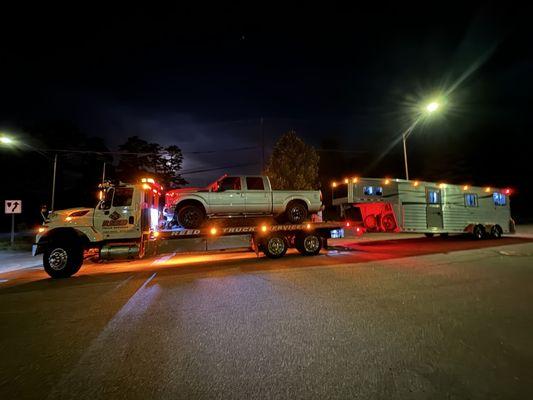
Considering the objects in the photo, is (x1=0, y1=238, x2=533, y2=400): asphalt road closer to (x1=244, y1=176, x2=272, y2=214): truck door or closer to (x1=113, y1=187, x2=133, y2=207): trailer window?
(x1=113, y1=187, x2=133, y2=207): trailer window

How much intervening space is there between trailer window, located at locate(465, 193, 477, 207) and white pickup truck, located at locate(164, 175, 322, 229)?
423 inches

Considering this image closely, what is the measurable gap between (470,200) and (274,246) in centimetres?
1303

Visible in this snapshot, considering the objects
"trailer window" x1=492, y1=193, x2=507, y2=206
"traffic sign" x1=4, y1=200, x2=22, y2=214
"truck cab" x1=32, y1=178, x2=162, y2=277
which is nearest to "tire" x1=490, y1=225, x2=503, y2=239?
"trailer window" x1=492, y1=193, x2=507, y2=206

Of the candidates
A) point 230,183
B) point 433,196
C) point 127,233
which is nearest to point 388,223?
point 433,196

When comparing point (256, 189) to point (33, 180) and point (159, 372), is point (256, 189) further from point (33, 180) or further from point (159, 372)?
point (33, 180)

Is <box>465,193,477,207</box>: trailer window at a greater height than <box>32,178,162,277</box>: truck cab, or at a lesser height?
greater

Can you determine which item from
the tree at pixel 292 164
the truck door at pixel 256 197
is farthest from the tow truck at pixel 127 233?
the tree at pixel 292 164

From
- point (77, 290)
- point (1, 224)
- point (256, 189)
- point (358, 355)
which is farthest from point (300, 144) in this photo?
point (1, 224)

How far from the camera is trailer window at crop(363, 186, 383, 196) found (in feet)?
46.0

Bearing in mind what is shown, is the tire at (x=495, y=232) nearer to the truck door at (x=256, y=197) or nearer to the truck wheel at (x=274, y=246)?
the truck wheel at (x=274, y=246)

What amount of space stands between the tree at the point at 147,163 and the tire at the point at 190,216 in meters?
36.1

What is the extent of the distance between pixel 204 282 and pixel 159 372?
4.52m

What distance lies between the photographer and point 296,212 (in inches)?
442

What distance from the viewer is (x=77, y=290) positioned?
23.7 ft
